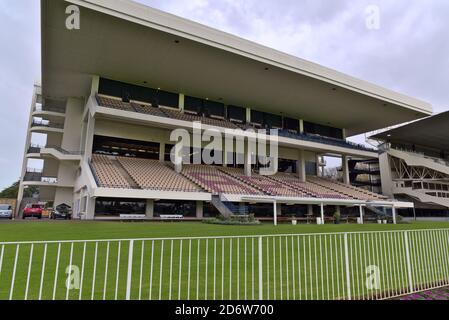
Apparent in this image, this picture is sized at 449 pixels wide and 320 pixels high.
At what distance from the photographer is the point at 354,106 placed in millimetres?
26734

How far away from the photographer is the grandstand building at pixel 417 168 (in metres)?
33.1

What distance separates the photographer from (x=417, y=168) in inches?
1379

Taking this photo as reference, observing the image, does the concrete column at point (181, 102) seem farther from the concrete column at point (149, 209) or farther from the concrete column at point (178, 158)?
the concrete column at point (149, 209)

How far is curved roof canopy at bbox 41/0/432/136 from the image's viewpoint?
15.5m

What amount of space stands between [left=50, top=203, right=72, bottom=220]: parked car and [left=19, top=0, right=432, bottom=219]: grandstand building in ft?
1.65

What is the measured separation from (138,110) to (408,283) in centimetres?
1878

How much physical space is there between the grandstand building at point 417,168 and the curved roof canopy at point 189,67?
22.1 feet

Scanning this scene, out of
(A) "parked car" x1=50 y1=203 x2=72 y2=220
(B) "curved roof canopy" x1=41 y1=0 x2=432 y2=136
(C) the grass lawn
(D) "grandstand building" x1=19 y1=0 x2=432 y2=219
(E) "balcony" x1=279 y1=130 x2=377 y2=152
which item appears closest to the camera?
(C) the grass lawn

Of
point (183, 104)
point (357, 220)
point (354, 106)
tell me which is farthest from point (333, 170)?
point (183, 104)

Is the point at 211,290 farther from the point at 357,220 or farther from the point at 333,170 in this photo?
the point at 333,170

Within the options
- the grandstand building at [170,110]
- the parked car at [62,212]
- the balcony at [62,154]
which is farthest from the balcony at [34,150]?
the parked car at [62,212]
